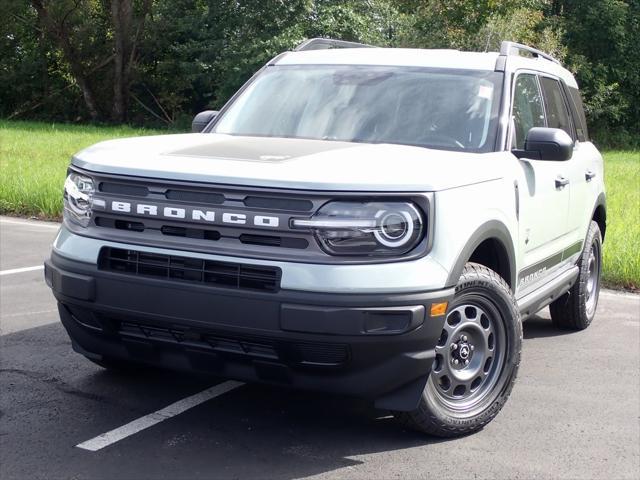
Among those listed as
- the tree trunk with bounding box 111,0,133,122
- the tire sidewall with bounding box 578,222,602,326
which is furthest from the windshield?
the tree trunk with bounding box 111,0,133,122

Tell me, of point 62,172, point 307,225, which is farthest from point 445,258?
point 62,172

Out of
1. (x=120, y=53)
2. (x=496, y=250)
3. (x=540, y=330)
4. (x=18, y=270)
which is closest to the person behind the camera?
(x=496, y=250)

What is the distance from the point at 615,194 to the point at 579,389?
10887mm

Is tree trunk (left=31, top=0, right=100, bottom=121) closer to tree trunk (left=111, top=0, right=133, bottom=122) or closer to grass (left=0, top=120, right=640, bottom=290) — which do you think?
tree trunk (left=111, top=0, right=133, bottom=122)

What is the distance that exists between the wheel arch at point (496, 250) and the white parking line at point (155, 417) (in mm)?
1511

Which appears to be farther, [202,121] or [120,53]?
[120,53]

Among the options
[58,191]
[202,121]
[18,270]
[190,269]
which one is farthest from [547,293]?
[58,191]

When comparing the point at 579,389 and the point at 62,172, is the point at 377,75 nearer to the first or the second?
the point at 579,389

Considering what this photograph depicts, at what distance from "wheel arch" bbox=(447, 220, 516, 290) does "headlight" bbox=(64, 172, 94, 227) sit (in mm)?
1761

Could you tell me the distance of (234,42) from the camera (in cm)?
3500

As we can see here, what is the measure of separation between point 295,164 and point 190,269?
64 cm

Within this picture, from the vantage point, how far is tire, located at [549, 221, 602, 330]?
22.1 ft

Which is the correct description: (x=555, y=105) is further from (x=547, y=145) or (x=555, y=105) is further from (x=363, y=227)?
(x=363, y=227)

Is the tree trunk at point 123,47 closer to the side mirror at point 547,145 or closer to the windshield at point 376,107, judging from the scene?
the windshield at point 376,107
